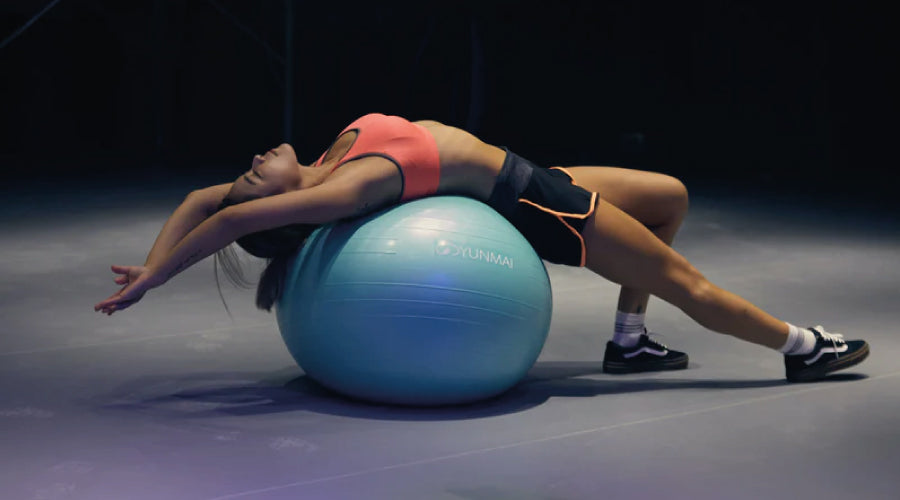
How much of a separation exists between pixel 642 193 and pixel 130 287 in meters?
1.68

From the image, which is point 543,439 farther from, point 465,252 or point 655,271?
point 655,271

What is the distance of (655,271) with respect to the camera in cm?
341

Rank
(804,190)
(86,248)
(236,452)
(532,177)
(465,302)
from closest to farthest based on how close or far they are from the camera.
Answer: (236,452) < (465,302) < (532,177) < (86,248) < (804,190)

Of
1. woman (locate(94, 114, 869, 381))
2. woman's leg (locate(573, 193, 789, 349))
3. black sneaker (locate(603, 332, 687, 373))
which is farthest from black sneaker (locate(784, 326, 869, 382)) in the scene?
black sneaker (locate(603, 332, 687, 373))

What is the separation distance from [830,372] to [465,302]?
1367 millimetres

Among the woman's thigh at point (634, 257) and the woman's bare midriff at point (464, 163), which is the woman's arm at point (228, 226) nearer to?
the woman's bare midriff at point (464, 163)

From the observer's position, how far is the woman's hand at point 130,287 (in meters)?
2.96

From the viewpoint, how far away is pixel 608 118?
37.6 ft

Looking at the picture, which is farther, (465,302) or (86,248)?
(86,248)

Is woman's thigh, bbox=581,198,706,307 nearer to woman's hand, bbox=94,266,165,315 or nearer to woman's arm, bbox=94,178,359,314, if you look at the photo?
woman's arm, bbox=94,178,359,314

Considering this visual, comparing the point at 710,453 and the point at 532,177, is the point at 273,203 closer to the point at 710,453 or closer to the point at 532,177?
the point at 532,177

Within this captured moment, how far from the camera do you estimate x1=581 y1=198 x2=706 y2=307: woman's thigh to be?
133 inches

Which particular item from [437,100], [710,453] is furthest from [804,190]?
[710,453]

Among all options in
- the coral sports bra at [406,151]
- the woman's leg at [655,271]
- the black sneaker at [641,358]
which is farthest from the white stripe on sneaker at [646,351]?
the coral sports bra at [406,151]
